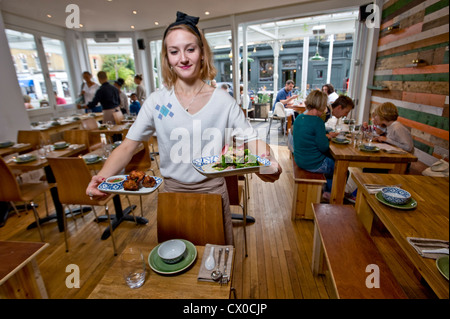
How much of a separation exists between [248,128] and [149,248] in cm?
69

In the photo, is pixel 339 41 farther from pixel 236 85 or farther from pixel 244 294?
pixel 244 294

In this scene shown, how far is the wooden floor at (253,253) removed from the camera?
1762 millimetres

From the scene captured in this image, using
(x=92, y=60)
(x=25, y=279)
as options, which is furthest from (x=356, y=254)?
(x=92, y=60)

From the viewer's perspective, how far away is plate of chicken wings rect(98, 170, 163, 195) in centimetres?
92

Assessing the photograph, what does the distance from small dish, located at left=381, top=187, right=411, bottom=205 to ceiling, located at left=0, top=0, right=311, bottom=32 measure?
136 centimetres

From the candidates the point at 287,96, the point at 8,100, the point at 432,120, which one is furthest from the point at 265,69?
the point at 432,120

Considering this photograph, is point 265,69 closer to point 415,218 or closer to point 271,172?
point 415,218

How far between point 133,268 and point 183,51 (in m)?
0.84

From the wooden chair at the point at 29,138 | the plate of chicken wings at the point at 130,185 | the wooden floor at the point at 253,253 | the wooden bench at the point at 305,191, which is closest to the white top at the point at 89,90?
the wooden chair at the point at 29,138

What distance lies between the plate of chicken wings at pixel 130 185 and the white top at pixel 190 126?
0.16m

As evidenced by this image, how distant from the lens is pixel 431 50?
1.16 feet

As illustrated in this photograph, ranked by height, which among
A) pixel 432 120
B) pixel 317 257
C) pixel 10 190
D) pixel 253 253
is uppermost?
pixel 432 120

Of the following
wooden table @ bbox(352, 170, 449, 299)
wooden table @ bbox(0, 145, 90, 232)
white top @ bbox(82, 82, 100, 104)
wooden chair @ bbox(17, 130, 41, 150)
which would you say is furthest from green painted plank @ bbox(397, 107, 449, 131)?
white top @ bbox(82, 82, 100, 104)

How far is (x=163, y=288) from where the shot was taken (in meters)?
0.82
